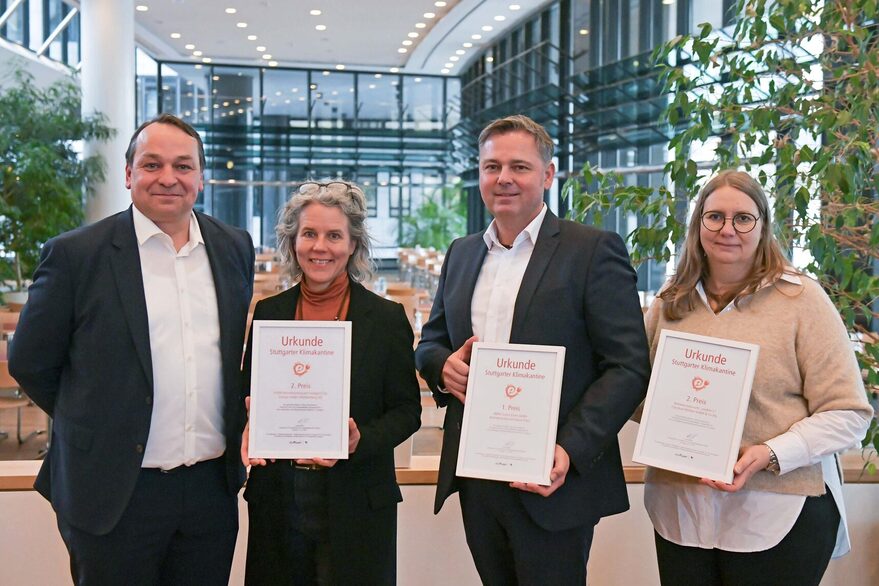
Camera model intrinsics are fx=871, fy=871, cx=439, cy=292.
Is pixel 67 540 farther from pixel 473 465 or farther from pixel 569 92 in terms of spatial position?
pixel 569 92

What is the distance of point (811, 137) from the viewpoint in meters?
3.06

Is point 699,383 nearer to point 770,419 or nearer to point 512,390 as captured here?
point 770,419

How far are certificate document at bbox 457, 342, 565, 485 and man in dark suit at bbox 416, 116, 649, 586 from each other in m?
0.05

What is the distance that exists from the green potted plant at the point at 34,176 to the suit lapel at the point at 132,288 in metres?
8.27

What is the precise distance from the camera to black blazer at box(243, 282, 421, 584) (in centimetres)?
216

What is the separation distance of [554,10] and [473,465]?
1455 cm

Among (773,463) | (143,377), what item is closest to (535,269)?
(773,463)

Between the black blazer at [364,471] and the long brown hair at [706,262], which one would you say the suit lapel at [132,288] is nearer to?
the black blazer at [364,471]

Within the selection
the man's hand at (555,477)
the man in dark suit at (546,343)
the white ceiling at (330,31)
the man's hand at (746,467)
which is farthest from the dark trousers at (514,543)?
the white ceiling at (330,31)

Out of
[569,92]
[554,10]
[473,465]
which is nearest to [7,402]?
[473,465]

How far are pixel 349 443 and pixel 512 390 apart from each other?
16.5 inches

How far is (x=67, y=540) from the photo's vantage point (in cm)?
216

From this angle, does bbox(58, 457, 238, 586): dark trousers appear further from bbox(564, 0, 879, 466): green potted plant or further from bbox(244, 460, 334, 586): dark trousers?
bbox(564, 0, 879, 466): green potted plant

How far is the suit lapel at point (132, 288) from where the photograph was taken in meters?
2.07
